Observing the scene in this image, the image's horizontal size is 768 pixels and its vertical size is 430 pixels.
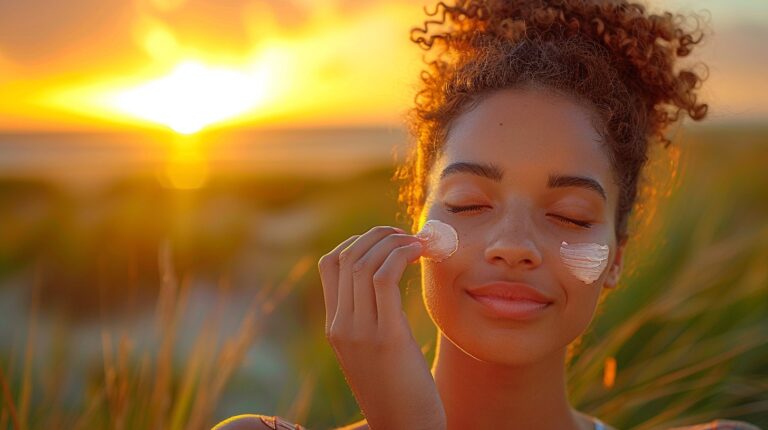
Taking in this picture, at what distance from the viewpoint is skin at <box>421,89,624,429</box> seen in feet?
8.07

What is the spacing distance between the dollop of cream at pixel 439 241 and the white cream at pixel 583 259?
0.99ft

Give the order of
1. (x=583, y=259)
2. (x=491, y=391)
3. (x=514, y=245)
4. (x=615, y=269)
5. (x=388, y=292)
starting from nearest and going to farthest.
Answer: (x=388, y=292) → (x=514, y=245) → (x=583, y=259) → (x=491, y=391) → (x=615, y=269)

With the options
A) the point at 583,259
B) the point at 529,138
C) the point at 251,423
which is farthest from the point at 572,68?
the point at 251,423

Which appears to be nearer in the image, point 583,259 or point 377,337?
point 377,337

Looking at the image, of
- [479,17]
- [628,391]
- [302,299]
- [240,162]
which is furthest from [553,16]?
[240,162]

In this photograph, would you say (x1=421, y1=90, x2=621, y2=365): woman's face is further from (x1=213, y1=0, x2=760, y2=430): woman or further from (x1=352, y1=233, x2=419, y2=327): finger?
(x1=352, y1=233, x2=419, y2=327): finger

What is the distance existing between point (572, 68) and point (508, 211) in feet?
1.88

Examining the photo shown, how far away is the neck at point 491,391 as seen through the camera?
2.73 meters

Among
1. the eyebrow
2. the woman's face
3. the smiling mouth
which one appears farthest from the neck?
the eyebrow

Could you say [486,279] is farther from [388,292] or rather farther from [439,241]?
[388,292]

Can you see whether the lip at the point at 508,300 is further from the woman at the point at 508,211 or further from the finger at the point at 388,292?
the finger at the point at 388,292

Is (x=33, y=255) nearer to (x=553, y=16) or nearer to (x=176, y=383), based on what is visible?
(x=176, y=383)

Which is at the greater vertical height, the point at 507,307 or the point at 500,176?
the point at 500,176

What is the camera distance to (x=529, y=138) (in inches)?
99.9
